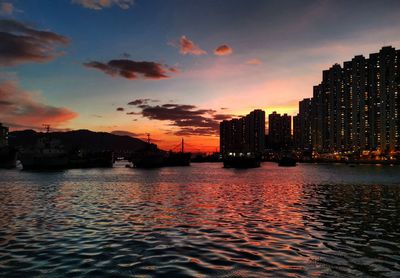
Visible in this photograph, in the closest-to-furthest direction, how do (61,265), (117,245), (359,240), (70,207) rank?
(61,265) < (117,245) < (359,240) < (70,207)

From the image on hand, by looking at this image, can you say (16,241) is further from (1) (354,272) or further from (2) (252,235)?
(1) (354,272)

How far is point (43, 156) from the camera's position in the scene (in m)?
155

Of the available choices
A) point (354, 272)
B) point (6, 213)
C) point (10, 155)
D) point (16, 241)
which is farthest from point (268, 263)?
point (10, 155)

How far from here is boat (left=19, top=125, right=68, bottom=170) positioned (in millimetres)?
154000

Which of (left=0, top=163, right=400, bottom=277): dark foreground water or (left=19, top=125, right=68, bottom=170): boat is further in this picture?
(left=19, top=125, right=68, bottom=170): boat

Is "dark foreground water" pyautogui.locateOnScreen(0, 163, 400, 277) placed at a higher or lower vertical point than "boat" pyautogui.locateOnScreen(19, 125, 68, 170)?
lower

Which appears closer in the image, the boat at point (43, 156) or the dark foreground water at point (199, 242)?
the dark foreground water at point (199, 242)

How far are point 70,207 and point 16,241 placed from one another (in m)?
15.2

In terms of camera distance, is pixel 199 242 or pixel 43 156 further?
pixel 43 156

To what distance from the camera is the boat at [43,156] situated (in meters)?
154

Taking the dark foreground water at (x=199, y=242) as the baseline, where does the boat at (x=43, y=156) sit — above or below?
above

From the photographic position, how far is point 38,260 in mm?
15109

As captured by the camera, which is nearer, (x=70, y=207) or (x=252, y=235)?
(x=252, y=235)

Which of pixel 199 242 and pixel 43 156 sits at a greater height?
pixel 43 156
